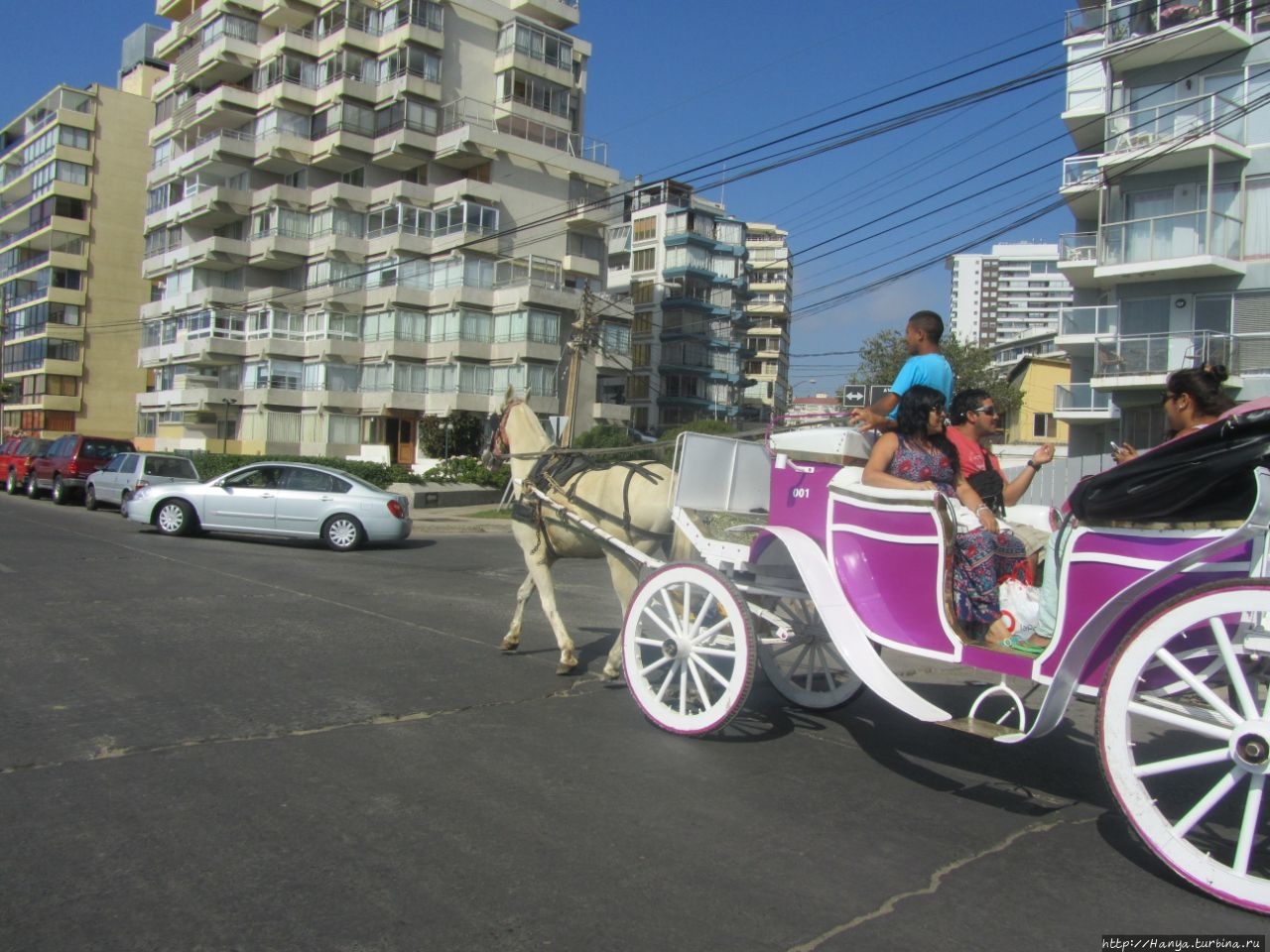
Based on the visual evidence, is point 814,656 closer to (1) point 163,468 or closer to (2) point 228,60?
(1) point 163,468

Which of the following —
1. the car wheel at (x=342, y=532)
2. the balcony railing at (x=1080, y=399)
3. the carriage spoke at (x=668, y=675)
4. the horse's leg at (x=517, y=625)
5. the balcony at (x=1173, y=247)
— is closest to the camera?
the carriage spoke at (x=668, y=675)

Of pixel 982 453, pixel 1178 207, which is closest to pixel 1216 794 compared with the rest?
pixel 982 453

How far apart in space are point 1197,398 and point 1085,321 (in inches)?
1184

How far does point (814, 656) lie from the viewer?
6.68m

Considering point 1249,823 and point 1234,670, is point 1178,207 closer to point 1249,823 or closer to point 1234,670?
point 1234,670

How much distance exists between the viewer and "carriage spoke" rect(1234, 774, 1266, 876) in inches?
140

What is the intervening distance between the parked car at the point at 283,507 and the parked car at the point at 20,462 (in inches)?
571

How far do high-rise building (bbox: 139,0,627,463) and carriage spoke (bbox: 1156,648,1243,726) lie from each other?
47604mm

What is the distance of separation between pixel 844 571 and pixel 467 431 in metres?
40.2

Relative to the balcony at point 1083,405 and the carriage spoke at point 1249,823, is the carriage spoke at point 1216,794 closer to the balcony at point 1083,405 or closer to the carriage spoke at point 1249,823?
the carriage spoke at point 1249,823

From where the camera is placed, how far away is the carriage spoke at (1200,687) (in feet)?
12.2

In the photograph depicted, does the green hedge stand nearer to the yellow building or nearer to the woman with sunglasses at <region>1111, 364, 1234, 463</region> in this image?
the woman with sunglasses at <region>1111, 364, 1234, 463</region>

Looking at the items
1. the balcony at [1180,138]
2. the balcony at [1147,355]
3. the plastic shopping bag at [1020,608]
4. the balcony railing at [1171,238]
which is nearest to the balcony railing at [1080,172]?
the balcony at [1180,138]

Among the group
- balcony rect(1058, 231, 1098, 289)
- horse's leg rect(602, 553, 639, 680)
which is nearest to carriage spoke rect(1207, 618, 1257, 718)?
horse's leg rect(602, 553, 639, 680)
